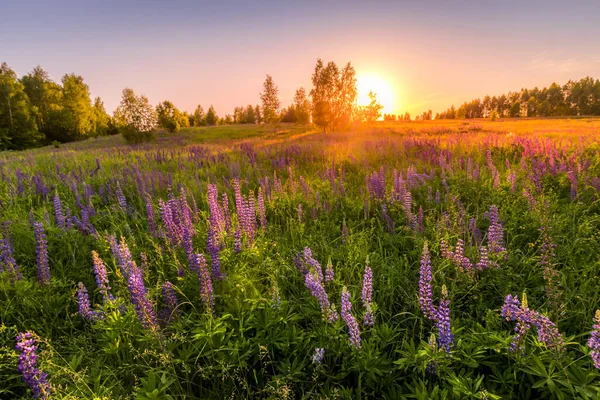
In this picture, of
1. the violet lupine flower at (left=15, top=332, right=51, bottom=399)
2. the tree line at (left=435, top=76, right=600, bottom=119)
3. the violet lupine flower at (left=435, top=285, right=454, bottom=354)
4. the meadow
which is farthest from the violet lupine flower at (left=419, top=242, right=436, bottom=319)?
the tree line at (left=435, top=76, right=600, bottom=119)

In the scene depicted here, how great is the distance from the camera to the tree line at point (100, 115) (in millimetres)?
31766

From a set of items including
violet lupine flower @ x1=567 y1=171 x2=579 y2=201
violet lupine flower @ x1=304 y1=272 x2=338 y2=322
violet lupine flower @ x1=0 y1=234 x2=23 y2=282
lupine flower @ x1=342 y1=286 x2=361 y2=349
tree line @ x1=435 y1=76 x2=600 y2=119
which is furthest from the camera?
tree line @ x1=435 y1=76 x2=600 y2=119

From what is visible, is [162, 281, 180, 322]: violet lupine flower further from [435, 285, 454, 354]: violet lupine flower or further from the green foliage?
the green foliage

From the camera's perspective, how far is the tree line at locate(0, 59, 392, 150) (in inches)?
1251

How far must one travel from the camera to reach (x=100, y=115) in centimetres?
8262

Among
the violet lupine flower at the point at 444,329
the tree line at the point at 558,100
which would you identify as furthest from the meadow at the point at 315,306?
the tree line at the point at 558,100

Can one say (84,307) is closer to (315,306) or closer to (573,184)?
(315,306)

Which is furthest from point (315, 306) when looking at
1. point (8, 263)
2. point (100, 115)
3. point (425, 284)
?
point (100, 115)

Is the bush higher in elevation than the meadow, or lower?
higher

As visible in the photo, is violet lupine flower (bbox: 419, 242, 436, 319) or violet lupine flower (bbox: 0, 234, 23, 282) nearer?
violet lupine flower (bbox: 419, 242, 436, 319)

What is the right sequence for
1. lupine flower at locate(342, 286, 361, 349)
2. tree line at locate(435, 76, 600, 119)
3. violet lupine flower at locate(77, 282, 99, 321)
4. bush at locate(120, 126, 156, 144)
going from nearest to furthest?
lupine flower at locate(342, 286, 361, 349), violet lupine flower at locate(77, 282, 99, 321), bush at locate(120, 126, 156, 144), tree line at locate(435, 76, 600, 119)

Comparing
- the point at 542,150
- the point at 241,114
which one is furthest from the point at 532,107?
the point at 542,150

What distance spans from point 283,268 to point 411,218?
5.94 ft

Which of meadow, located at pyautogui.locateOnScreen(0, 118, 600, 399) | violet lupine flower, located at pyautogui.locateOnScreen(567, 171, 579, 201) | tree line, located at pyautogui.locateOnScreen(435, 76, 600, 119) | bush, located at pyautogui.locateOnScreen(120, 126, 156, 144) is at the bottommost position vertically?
meadow, located at pyautogui.locateOnScreen(0, 118, 600, 399)
